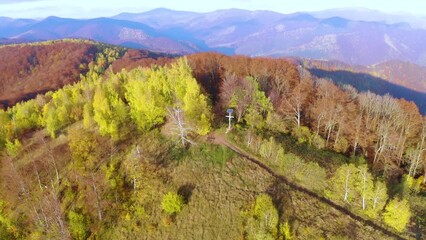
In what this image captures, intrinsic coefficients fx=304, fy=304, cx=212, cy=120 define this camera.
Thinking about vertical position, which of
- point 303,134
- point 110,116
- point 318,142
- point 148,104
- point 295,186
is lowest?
point 295,186

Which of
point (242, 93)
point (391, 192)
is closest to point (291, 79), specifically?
point (242, 93)

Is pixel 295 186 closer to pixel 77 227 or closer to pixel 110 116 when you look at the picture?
pixel 77 227

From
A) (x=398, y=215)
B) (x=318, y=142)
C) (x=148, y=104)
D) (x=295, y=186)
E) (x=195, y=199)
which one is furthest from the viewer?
(x=148, y=104)

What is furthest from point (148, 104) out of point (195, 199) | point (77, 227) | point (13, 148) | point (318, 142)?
point (318, 142)

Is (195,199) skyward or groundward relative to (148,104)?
groundward

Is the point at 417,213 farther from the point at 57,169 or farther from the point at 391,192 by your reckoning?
the point at 57,169

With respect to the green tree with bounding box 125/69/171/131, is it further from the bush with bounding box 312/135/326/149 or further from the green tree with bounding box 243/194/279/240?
the bush with bounding box 312/135/326/149

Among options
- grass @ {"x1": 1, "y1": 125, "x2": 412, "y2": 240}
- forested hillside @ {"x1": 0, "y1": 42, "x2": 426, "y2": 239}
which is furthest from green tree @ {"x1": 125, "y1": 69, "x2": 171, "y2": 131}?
grass @ {"x1": 1, "y1": 125, "x2": 412, "y2": 240}
